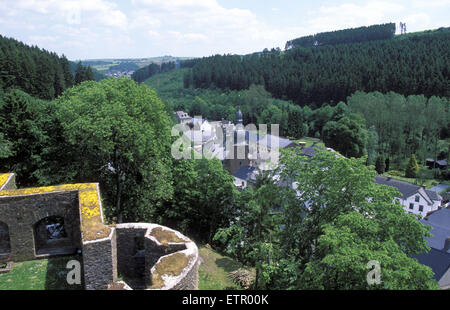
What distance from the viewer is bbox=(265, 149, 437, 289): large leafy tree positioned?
38.4 ft

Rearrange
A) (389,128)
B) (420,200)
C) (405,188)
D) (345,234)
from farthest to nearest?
(389,128)
(405,188)
(420,200)
(345,234)

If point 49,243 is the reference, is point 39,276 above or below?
below

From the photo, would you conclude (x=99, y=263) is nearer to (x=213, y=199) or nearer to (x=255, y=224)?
(x=255, y=224)

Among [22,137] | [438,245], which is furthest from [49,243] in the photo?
[438,245]

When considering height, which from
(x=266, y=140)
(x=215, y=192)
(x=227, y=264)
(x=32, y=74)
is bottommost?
Answer: (x=227, y=264)

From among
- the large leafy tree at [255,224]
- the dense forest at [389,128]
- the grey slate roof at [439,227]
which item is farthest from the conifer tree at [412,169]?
the large leafy tree at [255,224]

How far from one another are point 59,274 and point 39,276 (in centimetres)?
81

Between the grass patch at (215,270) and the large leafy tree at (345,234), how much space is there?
10.1ft

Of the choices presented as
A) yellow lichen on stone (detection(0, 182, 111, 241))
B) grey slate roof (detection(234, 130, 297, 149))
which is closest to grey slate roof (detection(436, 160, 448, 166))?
grey slate roof (detection(234, 130, 297, 149))

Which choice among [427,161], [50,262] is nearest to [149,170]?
[50,262]

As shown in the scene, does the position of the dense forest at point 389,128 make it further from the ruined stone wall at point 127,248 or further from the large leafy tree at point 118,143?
the ruined stone wall at point 127,248

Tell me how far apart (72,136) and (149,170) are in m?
5.40

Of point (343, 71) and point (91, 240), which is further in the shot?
point (343, 71)

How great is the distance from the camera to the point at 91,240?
11.8 meters
